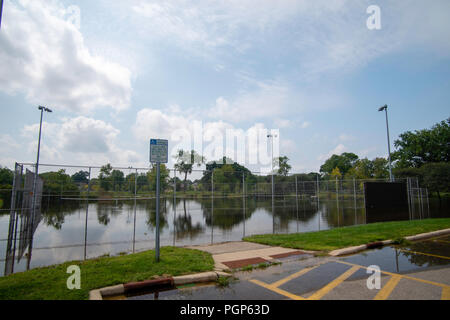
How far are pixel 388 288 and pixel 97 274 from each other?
6108mm

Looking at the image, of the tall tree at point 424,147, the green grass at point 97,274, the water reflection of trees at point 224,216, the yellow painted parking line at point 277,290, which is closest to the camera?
the green grass at point 97,274

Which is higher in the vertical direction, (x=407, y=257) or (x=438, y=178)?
(x=438, y=178)

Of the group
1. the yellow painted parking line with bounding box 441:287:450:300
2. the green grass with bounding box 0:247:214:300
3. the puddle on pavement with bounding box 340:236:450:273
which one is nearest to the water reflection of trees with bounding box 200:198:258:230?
the green grass with bounding box 0:247:214:300

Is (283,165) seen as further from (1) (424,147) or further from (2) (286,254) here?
(2) (286,254)

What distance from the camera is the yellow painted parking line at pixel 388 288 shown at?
4.73m

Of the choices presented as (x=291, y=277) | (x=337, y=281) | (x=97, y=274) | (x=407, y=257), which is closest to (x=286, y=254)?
(x=291, y=277)

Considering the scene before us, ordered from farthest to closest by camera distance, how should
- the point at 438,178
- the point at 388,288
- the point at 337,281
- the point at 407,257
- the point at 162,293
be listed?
the point at 438,178 < the point at 407,257 < the point at 337,281 < the point at 388,288 < the point at 162,293

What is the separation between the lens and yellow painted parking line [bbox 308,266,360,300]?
4.80 meters

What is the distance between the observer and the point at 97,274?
18.6 ft

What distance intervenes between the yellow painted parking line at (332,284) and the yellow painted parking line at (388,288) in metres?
0.78

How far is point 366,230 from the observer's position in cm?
1184

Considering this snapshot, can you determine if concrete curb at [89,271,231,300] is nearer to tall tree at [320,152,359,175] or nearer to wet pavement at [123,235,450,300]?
wet pavement at [123,235,450,300]

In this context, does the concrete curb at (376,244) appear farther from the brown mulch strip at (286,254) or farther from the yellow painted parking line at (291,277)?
the yellow painted parking line at (291,277)

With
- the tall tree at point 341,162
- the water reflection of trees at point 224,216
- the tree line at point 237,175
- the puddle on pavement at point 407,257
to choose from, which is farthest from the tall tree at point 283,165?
the puddle on pavement at point 407,257
